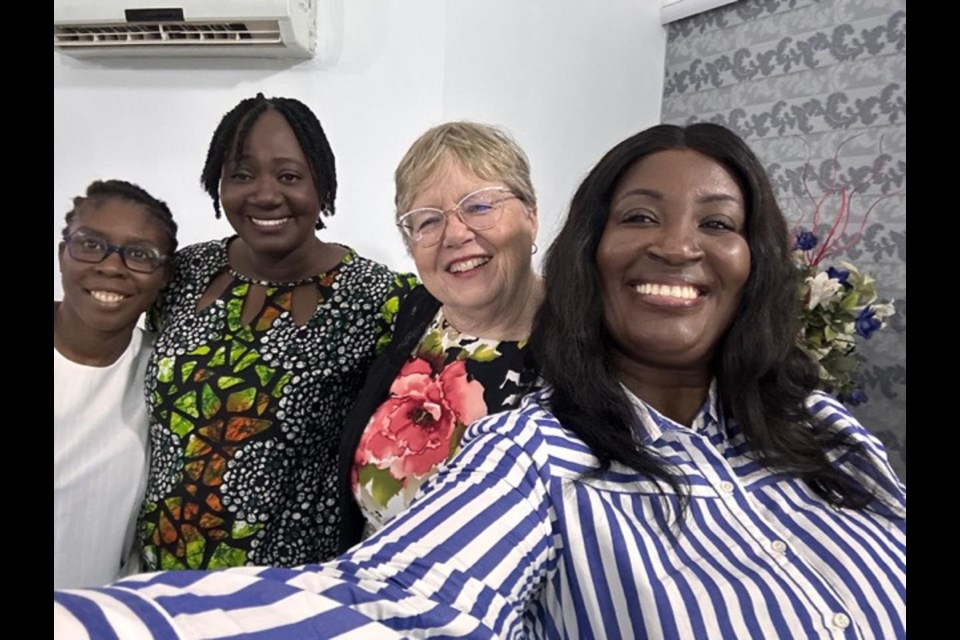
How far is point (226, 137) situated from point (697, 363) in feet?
1.64

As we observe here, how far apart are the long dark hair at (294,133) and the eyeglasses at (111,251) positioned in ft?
0.28

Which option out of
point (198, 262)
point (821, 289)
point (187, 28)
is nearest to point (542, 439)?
point (198, 262)

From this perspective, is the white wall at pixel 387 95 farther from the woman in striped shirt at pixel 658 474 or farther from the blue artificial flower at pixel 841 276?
the blue artificial flower at pixel 841 276

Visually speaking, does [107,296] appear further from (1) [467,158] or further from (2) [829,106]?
(2) [829,106]

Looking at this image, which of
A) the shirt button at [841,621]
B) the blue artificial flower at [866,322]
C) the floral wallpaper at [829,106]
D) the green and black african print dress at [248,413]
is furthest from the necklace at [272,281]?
the blue artificial flower at [866,322]

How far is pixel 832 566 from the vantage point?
55 cm

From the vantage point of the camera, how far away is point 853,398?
1084 mm

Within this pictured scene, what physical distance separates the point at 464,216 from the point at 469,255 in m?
0.05

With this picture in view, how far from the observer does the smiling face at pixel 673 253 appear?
24.0 inches

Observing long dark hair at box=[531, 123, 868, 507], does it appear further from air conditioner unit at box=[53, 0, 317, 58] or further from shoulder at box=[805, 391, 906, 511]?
air conditioner unit at box=[53, 0, 317, 58]

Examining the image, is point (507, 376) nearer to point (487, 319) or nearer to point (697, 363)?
point (487, 319)

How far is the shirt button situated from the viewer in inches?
20.0
